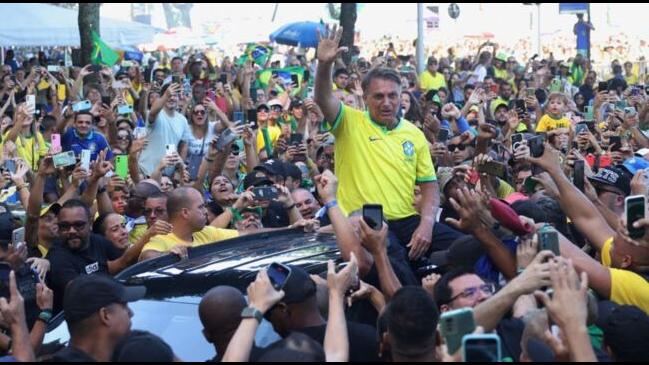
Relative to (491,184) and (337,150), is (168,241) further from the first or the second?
(491,184)

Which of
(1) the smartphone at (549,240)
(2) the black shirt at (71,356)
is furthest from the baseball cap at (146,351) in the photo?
(1) the smartphone at (549,240)

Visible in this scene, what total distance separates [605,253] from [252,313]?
228 centimetres

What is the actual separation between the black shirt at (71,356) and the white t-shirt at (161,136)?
8.73m

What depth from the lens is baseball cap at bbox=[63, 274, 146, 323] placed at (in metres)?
4.75

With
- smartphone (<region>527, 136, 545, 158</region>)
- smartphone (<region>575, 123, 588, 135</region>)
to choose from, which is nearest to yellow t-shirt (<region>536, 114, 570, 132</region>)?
smartphone (<region>575, 123, 588, 135</region>)

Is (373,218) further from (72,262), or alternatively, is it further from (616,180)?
(72,262)

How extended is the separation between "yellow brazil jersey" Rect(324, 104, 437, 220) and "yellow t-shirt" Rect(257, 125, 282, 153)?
5.84 metres

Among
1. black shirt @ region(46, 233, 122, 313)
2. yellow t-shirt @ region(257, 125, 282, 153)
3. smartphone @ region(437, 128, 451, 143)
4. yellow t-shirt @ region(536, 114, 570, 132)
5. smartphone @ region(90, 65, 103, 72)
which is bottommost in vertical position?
black shirt @ region(46, 233, 122, 313)

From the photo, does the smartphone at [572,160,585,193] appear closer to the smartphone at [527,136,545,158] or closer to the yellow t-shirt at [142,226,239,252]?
the smartphone at [527,136,545,158]

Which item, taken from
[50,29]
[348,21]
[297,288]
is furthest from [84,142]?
[348,21]

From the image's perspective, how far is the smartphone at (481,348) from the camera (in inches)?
141

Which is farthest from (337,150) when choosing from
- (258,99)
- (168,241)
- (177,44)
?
(177,44)

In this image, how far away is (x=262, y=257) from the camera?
6035 millimetres

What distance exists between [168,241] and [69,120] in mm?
6632
